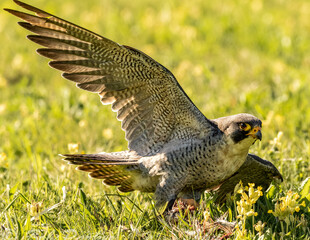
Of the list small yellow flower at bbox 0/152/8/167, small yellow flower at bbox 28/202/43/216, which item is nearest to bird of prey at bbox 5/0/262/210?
small yellow flower at bbox 28/202/43/216

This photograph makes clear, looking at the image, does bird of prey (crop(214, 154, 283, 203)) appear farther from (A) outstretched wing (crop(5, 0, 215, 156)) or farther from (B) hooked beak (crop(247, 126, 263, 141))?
(A) outstretched wing (crop(5, 0, 215, 156))

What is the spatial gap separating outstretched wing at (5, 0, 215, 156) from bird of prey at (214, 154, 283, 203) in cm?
54

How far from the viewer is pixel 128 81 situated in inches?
202

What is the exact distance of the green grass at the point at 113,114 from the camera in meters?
4.71

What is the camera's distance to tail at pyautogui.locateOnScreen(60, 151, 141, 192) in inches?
203

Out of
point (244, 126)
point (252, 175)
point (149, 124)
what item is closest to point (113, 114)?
point (149, 124)

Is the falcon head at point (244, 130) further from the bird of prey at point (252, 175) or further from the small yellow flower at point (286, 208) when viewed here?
the small yellow flower at point (286, 208)

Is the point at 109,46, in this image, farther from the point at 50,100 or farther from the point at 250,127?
the point at 50,100

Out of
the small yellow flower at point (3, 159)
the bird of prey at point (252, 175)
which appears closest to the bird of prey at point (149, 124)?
the bird of prey at point (252, 175)

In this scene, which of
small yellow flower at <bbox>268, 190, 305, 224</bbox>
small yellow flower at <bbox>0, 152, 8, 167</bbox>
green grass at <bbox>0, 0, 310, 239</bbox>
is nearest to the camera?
small yellow flower at <bbox>268, 190, 305, 224</bbox>

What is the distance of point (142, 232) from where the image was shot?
459 centimetres

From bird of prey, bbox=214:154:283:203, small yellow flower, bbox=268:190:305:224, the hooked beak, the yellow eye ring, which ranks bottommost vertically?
small yellow flower, bbox=268:190:305:224

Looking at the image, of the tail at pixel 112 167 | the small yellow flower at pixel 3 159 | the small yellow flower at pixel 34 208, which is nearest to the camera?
the small yellow flower at pixel 34 208

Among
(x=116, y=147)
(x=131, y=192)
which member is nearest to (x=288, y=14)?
(x=116, y=147)
